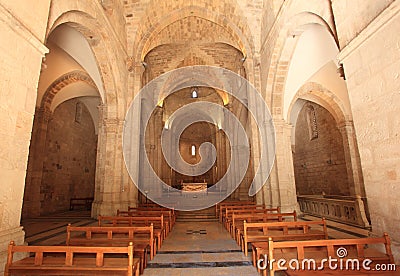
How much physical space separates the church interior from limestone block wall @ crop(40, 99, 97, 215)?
95mm

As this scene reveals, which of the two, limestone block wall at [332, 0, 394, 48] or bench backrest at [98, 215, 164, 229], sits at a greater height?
limestone block wall at [332, 0, 394, 48]

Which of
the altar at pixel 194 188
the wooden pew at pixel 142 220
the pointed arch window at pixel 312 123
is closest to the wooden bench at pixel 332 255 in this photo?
the wooden pew at pixel 142 220

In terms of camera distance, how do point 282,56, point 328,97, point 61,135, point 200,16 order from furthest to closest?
point 61,135
point 328,97
point 200,16
point 282,56

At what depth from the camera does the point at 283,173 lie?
833cm

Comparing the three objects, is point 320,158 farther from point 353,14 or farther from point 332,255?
point 332,255

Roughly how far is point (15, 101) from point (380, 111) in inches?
219

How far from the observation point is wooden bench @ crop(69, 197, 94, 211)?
1289 cm

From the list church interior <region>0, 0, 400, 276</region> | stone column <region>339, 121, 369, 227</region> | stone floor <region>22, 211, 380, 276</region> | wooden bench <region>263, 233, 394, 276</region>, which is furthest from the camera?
stone column <region>339, 121, 369, 227</region>

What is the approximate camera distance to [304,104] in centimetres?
1638

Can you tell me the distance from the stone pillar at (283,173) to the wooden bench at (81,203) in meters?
10.6

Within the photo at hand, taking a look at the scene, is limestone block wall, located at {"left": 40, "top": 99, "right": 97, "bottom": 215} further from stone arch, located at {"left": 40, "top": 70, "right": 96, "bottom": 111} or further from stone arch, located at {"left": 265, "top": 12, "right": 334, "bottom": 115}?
stone arch, located at {"left": 265, "top": 12, "right": 334, "bottom": 115}

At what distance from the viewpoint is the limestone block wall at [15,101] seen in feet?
10.7

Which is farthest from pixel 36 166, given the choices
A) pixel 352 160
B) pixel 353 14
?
pixel 352 160

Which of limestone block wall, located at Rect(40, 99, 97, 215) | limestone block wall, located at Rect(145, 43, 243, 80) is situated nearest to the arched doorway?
limestone block wall, located at Rect(40, 99, 97, 215)
